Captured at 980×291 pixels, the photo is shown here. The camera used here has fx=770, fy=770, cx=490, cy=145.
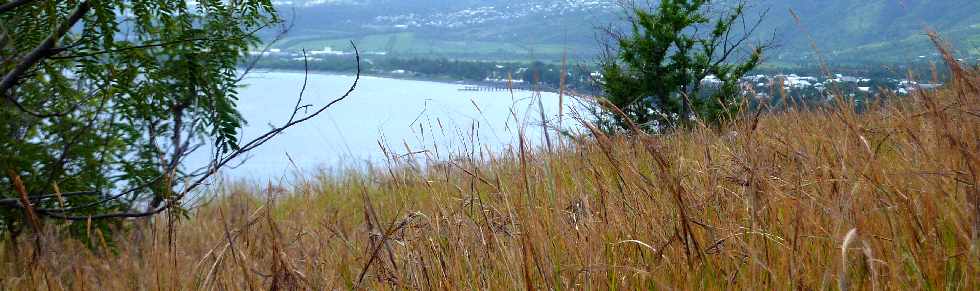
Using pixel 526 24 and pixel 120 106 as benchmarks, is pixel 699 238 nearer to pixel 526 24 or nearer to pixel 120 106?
pixel 120 106

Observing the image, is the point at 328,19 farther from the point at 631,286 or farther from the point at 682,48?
the point at 631,286

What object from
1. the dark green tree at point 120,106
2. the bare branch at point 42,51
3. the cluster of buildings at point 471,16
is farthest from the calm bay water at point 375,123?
the cluster of buildings at point 471,16

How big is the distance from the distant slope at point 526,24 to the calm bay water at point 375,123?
26.1ft

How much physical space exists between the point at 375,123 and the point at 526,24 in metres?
22.4

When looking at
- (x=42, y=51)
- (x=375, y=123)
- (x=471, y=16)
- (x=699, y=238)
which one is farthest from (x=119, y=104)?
(x=471, y=16)

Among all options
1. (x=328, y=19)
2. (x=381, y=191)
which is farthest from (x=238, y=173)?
(x=328, y=19)

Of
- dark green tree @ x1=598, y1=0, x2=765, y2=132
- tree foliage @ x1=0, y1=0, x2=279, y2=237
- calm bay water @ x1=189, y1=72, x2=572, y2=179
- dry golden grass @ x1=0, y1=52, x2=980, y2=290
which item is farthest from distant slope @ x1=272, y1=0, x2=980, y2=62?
dry golden grass @ x1=0, y1=52, x2=980, y2=290

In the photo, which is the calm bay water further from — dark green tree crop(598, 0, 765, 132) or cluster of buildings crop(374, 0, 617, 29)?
cluster of buildings crop(374, 0, 617, 29)

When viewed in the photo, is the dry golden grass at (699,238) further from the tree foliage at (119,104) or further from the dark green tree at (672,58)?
the dark green tree at (672,58)

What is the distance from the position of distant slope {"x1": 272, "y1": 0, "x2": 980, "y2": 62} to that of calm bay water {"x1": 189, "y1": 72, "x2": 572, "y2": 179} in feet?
26.1

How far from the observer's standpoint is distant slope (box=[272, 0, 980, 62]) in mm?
20094

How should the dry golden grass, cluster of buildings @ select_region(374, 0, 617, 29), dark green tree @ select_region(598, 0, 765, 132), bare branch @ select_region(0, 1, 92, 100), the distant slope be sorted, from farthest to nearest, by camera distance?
cluster of buildings @ select_region(374, 0, 617, 29), the distant slope, dark green tree @ select_region(598, 0, 765, 132), bare branch @ select_region(0, 1, 92, 100), the dry golden grass

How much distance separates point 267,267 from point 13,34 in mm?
1201

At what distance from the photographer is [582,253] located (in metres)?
1.96
